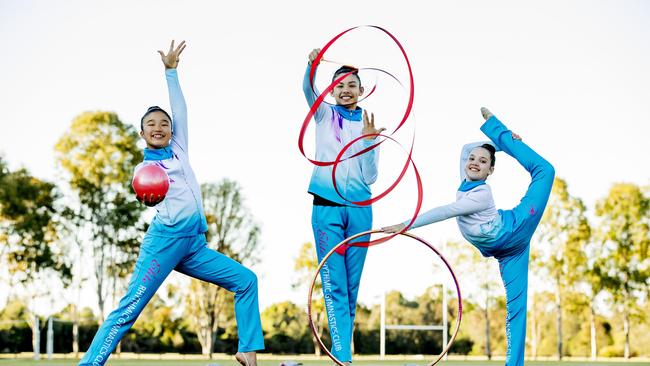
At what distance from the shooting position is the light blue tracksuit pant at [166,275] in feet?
21.4

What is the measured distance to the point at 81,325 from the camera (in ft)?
120

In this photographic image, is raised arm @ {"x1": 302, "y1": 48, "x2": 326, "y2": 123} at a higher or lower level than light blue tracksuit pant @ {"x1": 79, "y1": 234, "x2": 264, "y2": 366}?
higher

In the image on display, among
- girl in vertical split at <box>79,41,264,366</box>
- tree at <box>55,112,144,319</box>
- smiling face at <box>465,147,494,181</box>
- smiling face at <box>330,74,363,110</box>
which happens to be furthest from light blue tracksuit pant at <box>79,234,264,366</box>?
tree at <box>55,112,144,319</box>

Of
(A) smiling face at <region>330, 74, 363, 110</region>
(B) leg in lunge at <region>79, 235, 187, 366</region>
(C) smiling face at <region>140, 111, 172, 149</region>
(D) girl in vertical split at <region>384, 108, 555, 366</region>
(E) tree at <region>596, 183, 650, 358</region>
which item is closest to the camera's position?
(B) leg in lunge at <region>79, 235, 187, 366</region>

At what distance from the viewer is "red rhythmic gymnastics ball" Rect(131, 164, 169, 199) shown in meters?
6.54

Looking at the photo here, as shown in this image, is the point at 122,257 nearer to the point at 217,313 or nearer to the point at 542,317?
the point at 217,313

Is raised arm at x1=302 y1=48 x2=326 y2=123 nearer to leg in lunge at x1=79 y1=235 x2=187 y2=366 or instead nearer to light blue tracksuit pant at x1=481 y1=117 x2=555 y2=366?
light blue tracksuit pant at x1=481 y1=117 x2=555 y2=366

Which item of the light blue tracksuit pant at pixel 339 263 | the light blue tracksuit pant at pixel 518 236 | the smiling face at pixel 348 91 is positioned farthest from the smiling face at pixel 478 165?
the smiling face at pixel 348 91

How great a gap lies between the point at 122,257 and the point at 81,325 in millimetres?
5414

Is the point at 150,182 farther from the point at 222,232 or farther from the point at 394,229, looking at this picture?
the point at 222,232

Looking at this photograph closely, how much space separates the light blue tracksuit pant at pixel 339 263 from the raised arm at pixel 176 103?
1.44 metres

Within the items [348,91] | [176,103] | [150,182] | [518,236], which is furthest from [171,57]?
[518,236]

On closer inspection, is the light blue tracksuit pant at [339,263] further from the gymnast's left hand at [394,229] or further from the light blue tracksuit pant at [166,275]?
the light blue tracksuit pant at [166,275]

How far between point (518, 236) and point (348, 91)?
2018 mm
